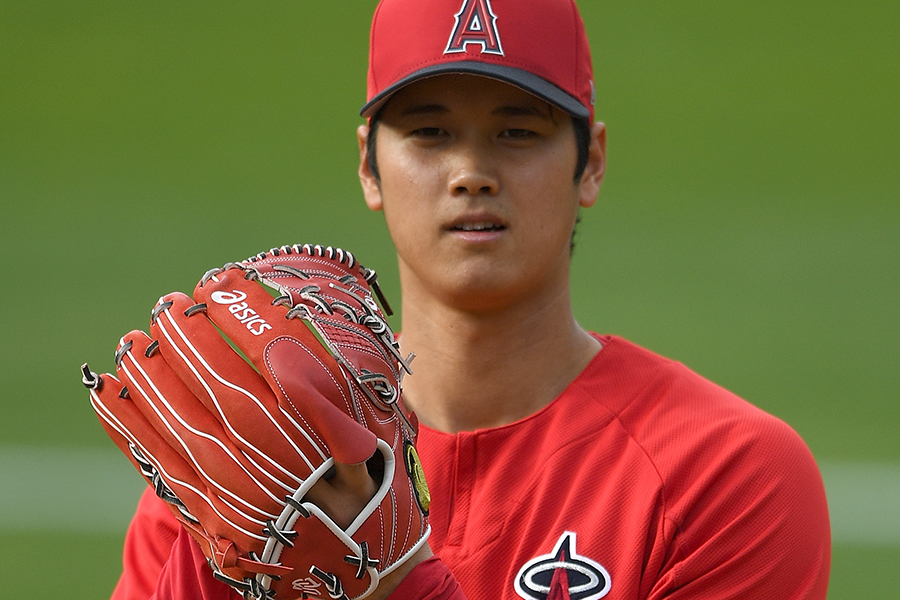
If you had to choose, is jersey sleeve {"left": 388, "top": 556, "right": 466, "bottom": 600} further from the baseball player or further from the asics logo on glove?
the asics logo on glove

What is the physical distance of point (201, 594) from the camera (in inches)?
64.4

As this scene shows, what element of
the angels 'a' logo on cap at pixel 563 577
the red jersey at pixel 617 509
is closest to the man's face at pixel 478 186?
the red jersey at pixel 617 509

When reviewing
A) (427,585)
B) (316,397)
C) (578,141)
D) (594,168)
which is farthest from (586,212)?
(316,397)

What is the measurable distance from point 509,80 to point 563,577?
0.78 meters

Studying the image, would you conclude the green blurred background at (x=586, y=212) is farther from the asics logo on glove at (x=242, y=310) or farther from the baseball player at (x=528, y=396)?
the asics logo on glove at (x=242, y=310)

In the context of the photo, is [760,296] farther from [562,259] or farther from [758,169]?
[562,259]

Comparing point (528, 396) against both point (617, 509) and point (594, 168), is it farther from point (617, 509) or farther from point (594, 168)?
point (594, 168)

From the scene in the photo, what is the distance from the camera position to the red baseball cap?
183 centimetres

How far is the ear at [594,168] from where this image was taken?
2021 mm

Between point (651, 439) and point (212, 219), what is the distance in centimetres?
629

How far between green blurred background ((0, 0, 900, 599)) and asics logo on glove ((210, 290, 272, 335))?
3606 millimetres

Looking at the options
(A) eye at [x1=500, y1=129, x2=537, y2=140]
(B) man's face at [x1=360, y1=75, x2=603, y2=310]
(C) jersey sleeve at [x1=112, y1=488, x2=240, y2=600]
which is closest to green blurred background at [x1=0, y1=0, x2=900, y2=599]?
(C) jersey sleeve at [x1=112, y1=488, x2=240, y2=600]

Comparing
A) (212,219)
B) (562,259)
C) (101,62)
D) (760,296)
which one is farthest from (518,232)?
(101,62)

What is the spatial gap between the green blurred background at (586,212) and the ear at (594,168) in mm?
3271
